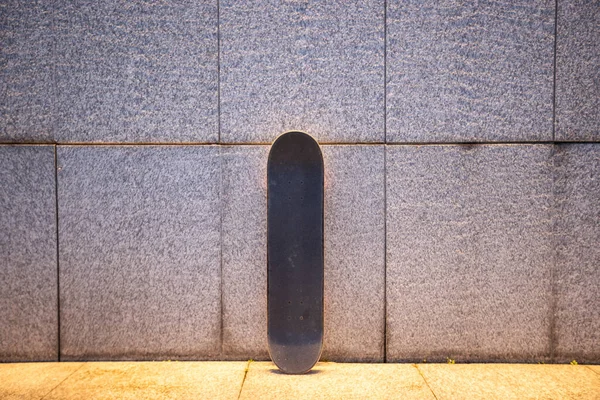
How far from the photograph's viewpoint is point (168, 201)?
332 centimetres

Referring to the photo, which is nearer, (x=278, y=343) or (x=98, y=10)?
(x=278, y=343)

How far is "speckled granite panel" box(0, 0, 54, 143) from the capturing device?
3328 millimetres

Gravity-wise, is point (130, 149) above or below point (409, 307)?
above

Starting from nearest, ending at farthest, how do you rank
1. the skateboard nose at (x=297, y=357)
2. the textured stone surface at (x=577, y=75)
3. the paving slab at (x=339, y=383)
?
the paving slab at (x=339, y=383) → the skateboard nose at (x=297, y=357) → the textured stone surface at (x=577, y=75)

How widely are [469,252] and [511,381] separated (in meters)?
1.07

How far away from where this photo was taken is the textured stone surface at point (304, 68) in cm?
329

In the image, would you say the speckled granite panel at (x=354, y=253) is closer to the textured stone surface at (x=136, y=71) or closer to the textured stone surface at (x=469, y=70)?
A: the textured stone surface at (x=469, y=70)

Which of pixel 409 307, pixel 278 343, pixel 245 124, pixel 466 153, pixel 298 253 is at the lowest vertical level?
pixel 278 343

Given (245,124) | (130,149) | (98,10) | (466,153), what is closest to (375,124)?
(466,153)

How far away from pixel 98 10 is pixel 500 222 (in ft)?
13.5

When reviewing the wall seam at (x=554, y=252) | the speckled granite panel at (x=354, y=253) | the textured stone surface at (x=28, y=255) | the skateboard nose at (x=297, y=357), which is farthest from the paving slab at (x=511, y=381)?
the textured stone surface at (x=28, y=255)

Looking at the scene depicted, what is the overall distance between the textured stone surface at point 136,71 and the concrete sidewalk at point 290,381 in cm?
203

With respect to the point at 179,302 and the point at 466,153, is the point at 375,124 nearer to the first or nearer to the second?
the point at 466,153

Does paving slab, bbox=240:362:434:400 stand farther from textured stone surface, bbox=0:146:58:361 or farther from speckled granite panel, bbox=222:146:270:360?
textured stone surface, bbox=0:146:58:361
